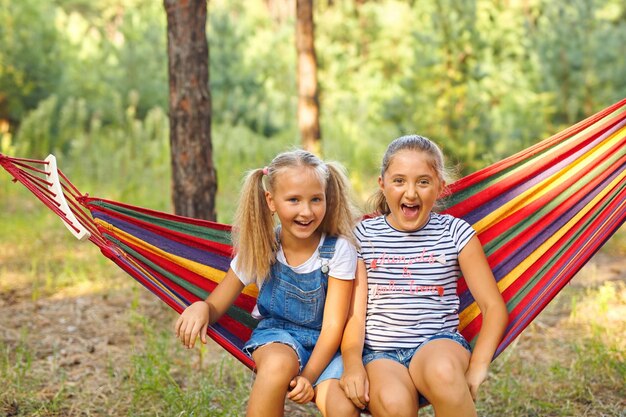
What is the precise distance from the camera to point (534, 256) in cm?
229

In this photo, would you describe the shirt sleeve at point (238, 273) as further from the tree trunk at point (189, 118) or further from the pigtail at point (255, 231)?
the tree trunk at point (189, 118)

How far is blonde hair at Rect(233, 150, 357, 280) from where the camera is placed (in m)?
2.10

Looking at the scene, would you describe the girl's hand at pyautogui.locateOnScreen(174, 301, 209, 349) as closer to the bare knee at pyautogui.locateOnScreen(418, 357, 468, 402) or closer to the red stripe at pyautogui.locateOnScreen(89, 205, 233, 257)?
the red stripe at pyautogui.locateOnScreen(89, 205, 233, 257)

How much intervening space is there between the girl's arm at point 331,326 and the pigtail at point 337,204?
0.49 ft

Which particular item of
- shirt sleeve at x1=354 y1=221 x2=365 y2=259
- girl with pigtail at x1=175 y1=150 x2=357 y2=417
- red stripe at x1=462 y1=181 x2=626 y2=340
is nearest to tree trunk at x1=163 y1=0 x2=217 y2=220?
girl with pigtail at x1=175 y1=150 x2=357 y2=417

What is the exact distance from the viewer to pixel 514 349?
→ 3.21m

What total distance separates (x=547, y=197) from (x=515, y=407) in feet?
2.45

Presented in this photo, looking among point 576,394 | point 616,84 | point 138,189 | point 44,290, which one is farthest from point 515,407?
point 616,84

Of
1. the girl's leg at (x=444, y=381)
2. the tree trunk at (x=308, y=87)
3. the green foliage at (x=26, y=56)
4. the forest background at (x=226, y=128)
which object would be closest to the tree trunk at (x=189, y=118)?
the forest background at (x=226, y=128)

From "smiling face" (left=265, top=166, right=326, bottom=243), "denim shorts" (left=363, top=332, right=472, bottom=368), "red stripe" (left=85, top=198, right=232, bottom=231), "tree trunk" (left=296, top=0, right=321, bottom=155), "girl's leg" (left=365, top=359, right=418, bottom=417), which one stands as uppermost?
"tree trunk" (left=296, top=0, right=321, bottom=155)

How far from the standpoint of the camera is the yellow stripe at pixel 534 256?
2.21 m

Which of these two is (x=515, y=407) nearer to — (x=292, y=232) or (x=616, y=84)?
(x=292, y=232)

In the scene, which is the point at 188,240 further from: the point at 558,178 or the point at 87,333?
the point at 87,333

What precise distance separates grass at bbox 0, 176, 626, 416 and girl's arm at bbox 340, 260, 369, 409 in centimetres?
58
